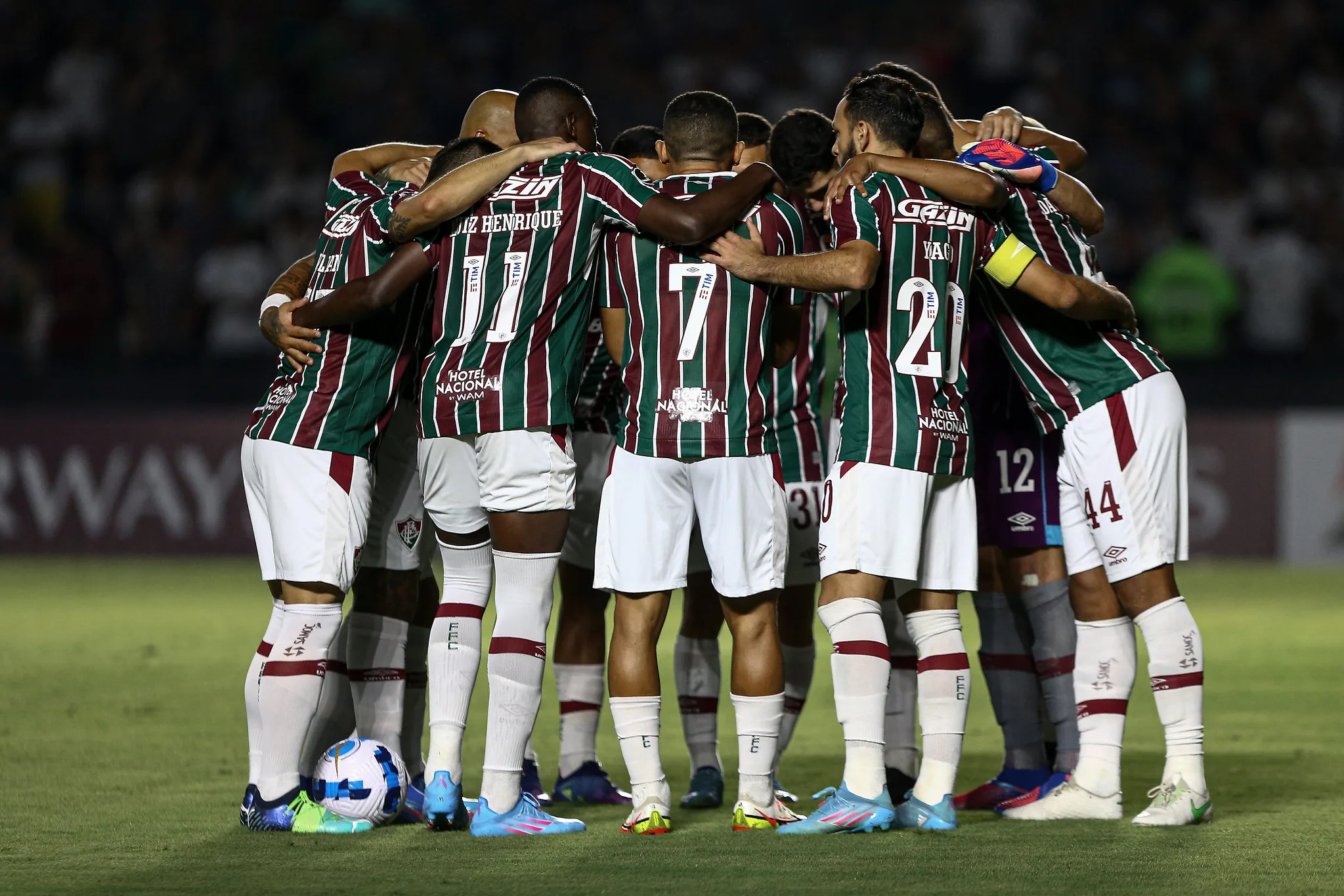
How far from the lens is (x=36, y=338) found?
15242 mm

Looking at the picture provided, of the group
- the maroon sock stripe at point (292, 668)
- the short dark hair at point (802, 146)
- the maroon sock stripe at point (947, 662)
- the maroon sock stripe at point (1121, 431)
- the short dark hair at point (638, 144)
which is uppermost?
the short dark hair at point (638, 144)

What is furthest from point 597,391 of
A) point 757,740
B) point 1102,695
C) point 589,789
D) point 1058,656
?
point 1102,695

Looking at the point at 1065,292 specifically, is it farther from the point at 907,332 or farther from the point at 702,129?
the point at 702,129

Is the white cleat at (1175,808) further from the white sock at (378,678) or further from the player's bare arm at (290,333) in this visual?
the player's bare arm at (290,333)

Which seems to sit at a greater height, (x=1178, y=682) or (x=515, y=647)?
(x=515, y=647)

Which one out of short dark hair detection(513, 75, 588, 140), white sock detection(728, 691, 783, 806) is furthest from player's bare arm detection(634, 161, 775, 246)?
white sock detection(728, 691, 783, 806)

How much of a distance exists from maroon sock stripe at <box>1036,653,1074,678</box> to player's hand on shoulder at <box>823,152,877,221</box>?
5.60ft

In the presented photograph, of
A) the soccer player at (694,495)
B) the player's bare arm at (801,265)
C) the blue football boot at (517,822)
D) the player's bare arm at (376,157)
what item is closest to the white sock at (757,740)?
the soccer player at (694,495)

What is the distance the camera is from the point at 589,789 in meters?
5.85

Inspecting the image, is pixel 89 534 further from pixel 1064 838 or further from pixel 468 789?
pixel 1064 838

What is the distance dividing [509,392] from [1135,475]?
196 cm

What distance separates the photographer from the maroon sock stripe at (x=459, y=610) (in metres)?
5.37

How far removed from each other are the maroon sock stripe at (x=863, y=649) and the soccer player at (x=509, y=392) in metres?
0.92

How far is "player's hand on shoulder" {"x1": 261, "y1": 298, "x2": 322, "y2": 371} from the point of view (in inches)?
218
